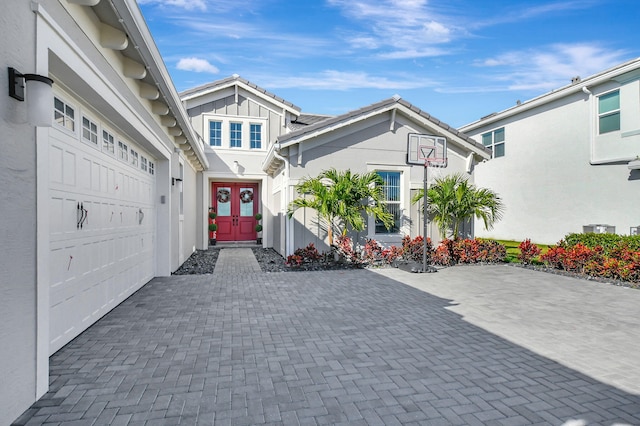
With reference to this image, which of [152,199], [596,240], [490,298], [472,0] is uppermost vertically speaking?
[472,0]

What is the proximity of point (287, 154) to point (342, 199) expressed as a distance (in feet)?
6.84

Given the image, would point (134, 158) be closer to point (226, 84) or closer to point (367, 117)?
point (367, 117)

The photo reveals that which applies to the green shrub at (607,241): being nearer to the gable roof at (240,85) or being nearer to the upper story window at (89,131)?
the gable roof at (240,85)

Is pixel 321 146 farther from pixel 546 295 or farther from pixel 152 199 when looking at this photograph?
pixel 546 295

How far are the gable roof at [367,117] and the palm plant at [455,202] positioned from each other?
1502 mm

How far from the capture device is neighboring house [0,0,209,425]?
7.87 feet

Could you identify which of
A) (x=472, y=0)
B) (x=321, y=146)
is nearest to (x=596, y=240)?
(x=472, y=0)

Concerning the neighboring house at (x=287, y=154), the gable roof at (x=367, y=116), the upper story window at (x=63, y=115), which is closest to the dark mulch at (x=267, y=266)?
the neighboring house at (x=287, y=154)

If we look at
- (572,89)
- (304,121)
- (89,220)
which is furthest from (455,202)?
(89,220)

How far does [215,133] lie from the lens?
13398mm

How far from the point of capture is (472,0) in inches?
333

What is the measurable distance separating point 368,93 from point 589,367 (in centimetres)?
1394

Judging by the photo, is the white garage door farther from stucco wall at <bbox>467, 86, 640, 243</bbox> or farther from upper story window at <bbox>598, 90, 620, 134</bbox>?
upper story window at <bbox>598, 90, 620, 134</bbox>

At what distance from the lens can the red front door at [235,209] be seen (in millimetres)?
14586
